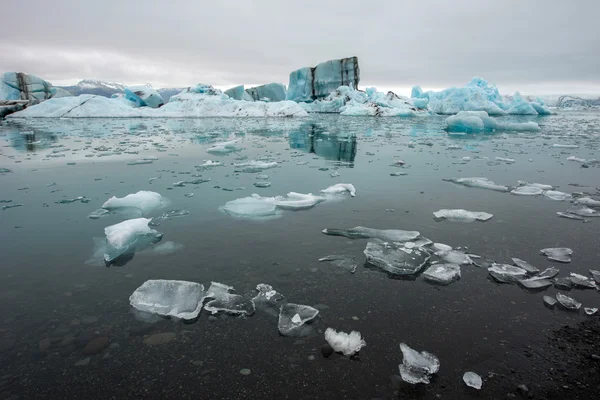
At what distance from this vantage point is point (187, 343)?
1784 millimetres

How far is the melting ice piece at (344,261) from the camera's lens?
2.60 metres

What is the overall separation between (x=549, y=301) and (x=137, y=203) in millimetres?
4171

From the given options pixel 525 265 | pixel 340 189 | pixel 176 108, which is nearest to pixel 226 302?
pixel 525 265

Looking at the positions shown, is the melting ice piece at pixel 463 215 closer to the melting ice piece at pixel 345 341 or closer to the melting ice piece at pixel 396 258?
the melting ice piece at pixel 396 258

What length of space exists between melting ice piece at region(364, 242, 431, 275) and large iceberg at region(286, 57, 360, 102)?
41.5 m

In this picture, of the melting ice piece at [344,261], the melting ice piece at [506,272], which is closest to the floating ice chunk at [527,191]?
the melting ice piece at [506,272]

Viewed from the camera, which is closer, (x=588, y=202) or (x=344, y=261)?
(x=344, y=261)

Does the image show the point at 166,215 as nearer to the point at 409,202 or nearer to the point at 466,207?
the point at 409,202

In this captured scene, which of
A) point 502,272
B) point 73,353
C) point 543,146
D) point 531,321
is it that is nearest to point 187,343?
point 73,353

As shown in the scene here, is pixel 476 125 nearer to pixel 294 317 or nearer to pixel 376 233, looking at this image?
pixel 376 233

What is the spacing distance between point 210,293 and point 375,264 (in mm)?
1325

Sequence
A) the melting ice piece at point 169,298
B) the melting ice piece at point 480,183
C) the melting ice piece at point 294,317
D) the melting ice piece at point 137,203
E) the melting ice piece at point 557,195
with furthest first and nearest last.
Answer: the melting ice piece at point 480,183
the melting ice piece at point 557,195
the melting ice piece at point 137,203
the melting ice piece at point 169,298
the melting ice piece at point 294,317

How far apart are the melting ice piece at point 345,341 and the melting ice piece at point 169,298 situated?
854 mm

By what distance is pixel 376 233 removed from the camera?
3.24 metres
